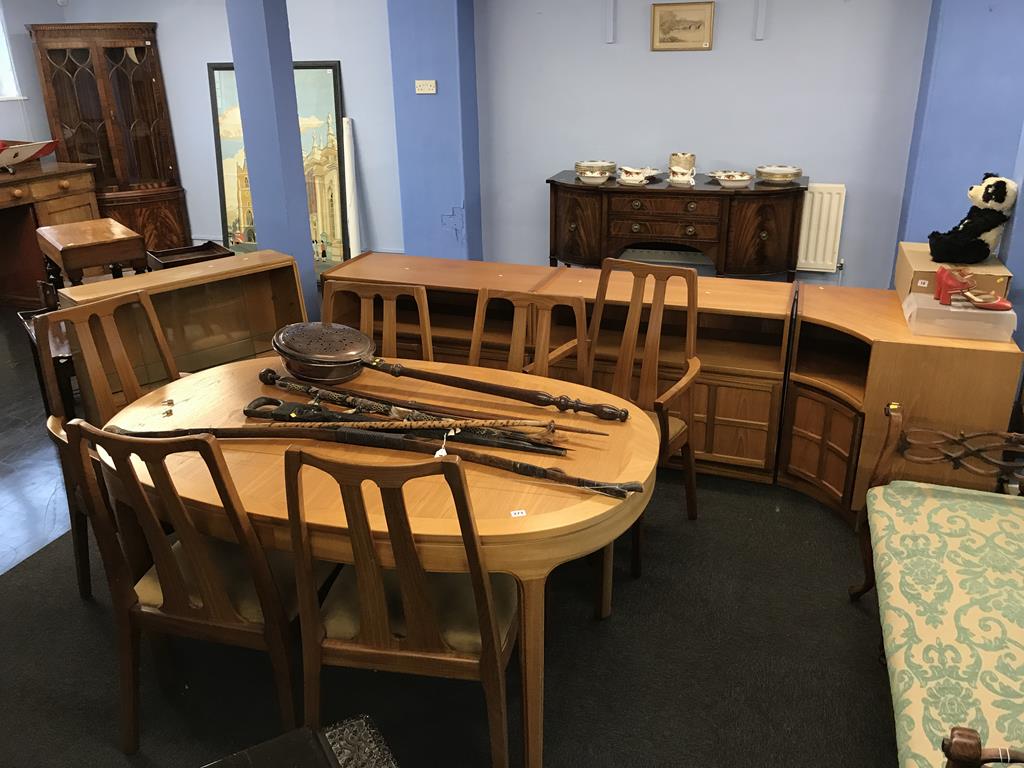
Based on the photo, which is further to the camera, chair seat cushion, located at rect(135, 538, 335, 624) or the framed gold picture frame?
the framed gold picture frame

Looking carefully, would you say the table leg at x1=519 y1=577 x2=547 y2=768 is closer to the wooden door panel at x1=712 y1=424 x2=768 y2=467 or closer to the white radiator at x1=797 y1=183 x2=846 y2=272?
the wooden door panel at x1=712 y1=424 x2=768 y2=467

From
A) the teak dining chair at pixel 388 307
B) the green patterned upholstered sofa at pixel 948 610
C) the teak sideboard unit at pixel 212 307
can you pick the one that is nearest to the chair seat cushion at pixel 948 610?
the green patterned upholstered sofa at pixel 948 610

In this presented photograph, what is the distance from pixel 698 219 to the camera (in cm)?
505

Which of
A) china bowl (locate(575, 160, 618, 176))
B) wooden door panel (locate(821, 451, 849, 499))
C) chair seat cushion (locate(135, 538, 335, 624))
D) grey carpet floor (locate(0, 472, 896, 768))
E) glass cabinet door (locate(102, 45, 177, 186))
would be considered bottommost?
grey carpet floor (locate(0, 472, 896, 768))

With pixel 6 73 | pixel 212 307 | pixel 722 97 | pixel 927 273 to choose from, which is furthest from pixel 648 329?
pixel 6 73

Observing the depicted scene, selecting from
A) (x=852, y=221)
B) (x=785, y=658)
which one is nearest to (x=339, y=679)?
(x=785, y=658)

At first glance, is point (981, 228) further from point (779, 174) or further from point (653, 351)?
point (779, 174)

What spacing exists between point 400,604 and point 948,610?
1268 millimetres

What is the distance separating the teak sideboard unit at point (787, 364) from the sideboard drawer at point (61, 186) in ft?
10.4

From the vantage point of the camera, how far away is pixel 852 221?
5320 mm

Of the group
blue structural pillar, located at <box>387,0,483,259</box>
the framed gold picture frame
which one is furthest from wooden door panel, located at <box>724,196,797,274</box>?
blue structural pillar, located at <box>387,0,483,259</box>

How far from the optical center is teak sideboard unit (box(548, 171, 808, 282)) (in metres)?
4.96

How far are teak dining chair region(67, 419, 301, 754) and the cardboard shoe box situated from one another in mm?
2336

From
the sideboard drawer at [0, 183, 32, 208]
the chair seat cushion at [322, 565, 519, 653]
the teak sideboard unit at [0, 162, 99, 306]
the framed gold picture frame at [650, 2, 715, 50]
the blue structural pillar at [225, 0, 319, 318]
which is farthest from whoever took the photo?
the teak sideboard unit at [0, 162, 99, 306]
